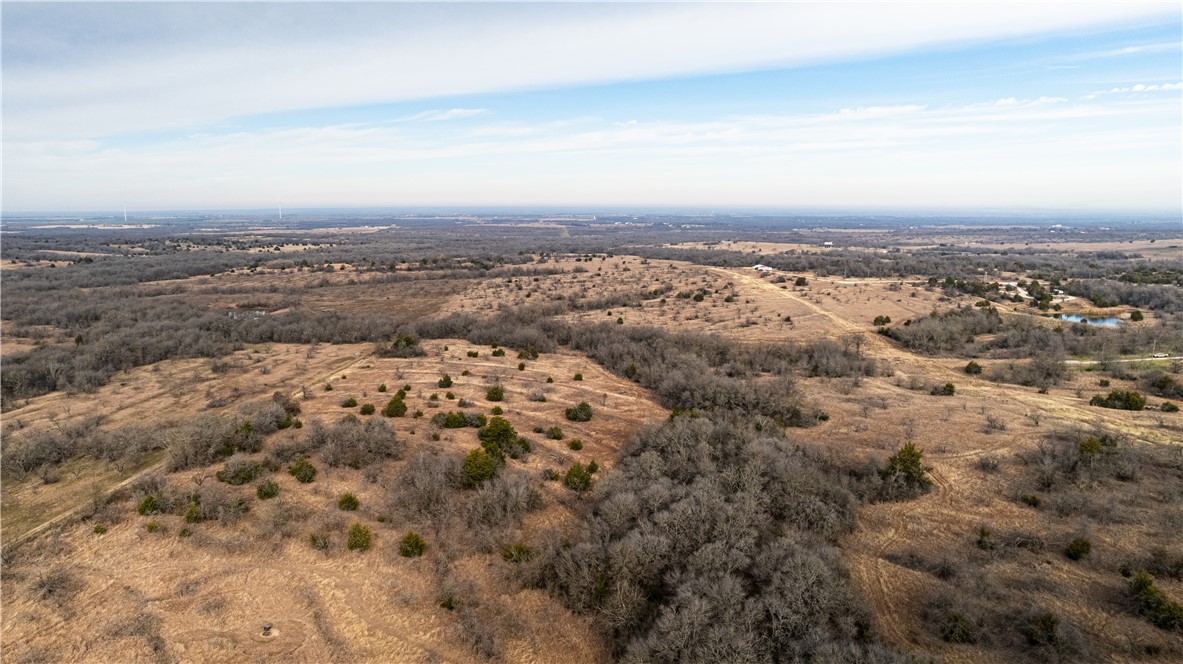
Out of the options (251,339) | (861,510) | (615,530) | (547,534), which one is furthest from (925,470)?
(251,339)

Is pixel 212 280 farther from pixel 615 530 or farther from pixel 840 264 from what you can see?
pixel 840 264

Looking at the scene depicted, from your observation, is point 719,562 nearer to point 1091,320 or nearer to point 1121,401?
point 1121,401

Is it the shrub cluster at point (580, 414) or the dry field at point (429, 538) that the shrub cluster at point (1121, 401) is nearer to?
the dry field at point (429, 538)

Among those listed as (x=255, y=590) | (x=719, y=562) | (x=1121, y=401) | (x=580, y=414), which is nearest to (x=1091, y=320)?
(x=1121, y=401)

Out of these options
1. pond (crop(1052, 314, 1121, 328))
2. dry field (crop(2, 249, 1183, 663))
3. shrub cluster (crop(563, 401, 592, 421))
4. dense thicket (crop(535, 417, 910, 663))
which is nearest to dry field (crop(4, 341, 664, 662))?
dry field (crop(2, 249, 1183, 663))

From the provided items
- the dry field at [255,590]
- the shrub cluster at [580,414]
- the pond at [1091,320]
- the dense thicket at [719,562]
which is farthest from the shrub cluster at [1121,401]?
the shrub cluster at [580,414]

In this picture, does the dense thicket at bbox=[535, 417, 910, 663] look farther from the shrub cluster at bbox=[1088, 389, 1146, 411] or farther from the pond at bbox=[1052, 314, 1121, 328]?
the pond at bbox=[1052, 314, 1121, 328]

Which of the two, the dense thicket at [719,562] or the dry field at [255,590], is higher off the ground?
the dense thicket at [719,562]
